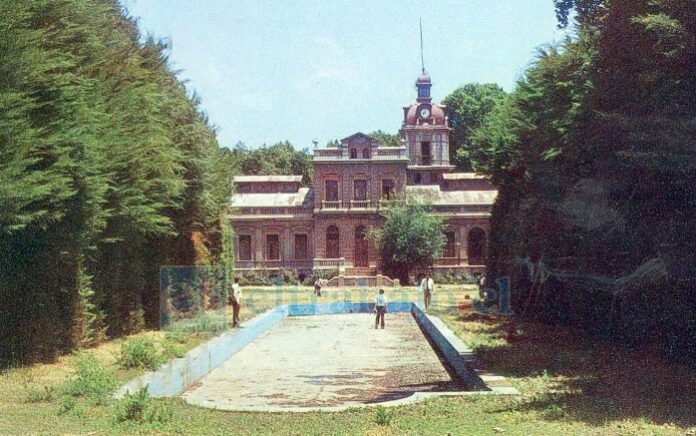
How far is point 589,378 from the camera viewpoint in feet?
41.1

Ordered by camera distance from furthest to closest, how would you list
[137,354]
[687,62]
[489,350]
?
1. [489,350]
2. [137,354]
3. [687,62]

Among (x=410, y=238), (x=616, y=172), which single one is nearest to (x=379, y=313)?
(x=616, y=172)

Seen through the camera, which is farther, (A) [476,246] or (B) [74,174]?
(A) [476,246]

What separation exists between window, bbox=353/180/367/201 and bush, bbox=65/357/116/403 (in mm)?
50373

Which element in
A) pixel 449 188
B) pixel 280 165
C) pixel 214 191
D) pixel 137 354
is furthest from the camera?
pixel 280 165

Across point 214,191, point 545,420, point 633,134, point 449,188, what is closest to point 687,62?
point 633,134

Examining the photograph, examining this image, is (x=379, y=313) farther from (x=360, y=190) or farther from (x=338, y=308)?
(x=360, y=190)

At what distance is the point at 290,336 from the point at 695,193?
16180 millimetres

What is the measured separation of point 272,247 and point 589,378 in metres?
51.5

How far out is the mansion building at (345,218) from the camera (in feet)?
202

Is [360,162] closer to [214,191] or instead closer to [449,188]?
[449,188]

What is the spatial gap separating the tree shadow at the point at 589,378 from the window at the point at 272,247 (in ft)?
142

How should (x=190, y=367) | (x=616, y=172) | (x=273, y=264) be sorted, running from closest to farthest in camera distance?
1. (x=616, y=172)
2. (x=190, y=367)
3. (x=273, y=264)

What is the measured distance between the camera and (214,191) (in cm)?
2862
